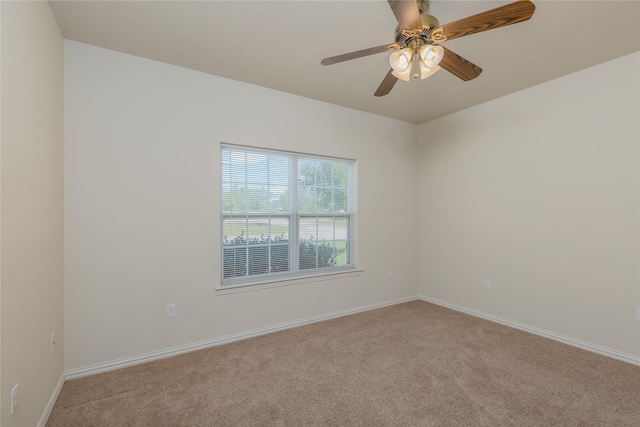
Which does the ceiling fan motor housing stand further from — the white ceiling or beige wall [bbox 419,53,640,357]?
beige wall [bbox 419,53,640,357]

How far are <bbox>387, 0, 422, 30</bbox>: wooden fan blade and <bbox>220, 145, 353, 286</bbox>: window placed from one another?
6.40 feet

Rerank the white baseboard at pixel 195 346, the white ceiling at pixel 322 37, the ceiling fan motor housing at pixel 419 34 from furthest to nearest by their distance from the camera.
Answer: the white baseboard at pixel 195 346 → the white ceiling at pixel 322 37 → the ceiling fan motor housing at pixel 419 34

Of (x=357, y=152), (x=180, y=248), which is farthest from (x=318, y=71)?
(x=180, y=248)

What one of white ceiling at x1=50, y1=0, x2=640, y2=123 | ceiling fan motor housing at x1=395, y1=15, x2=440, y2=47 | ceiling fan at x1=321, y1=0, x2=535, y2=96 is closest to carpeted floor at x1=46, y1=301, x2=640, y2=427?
ceiling fan at x1=321, y1=0, x2=535, y2=96

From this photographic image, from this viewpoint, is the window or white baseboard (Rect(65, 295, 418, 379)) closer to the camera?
white baseboard (Rect(65, 295, 418, 379))

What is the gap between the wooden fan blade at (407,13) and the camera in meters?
1.40

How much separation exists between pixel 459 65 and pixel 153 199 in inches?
102

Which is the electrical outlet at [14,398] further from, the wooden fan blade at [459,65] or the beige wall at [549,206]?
Result: the beige wall at [549,206]

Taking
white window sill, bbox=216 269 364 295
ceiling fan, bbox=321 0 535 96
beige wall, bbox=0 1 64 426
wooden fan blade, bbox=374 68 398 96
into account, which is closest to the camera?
Result: beige wall, bbox=0 1 64 426

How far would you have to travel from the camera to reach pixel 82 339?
2.27 meters

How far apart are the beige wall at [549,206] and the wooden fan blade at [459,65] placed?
1571 mm

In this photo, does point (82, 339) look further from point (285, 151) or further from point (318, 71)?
point (318, 71)

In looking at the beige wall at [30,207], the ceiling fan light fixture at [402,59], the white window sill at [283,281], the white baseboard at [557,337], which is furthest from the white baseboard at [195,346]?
the ceiling fan light fixture at [402,59]

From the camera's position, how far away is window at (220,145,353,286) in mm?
2979
